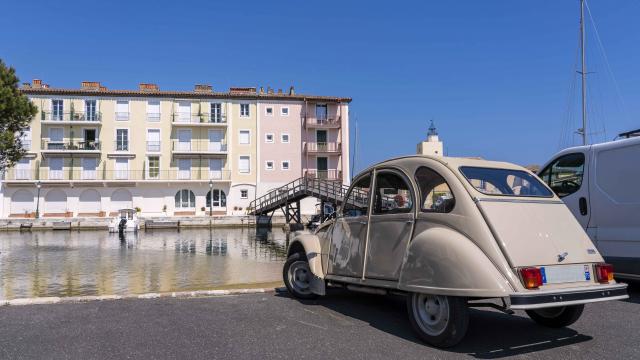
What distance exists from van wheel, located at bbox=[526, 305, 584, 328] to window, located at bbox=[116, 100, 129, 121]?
1982 inches

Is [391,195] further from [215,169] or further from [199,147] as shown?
[199,147]

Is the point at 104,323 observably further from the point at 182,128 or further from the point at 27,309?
the point at 182,128

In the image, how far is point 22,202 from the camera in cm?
4728

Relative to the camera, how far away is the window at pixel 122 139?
49.6 meters

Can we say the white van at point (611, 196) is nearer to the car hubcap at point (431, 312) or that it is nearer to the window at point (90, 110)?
the car hubcap at point (431, 312)

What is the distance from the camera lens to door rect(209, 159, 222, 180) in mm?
50094

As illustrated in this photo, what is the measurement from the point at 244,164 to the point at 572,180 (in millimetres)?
45285

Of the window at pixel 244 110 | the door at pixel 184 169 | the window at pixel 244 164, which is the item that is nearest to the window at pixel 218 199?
the door at pixel 184 169

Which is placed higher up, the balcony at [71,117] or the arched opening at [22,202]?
the balcony at [71,117]

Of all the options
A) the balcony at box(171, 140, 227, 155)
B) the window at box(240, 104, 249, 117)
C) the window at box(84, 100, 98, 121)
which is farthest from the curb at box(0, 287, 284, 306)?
the window at box(84, 100, 98, 121)

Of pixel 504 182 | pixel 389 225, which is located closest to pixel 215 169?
pixel 389 225

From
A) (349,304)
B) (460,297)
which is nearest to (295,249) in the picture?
(349,304)

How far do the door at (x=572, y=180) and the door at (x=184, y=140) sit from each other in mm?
45480

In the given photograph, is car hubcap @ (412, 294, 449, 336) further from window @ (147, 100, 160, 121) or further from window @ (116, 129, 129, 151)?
window @ (116, 129, 129, 151)
